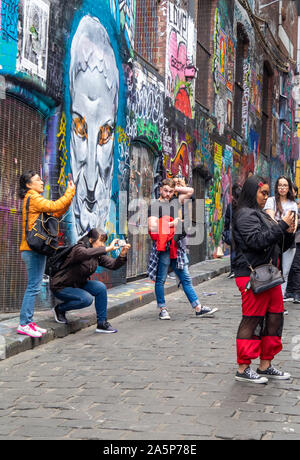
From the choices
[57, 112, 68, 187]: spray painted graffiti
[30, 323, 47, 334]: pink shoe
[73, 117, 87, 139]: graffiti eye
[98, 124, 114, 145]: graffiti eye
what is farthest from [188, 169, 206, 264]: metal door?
[30, 323, 47, 334]: pink shoe

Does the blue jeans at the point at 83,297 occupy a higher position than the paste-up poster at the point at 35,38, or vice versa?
the paste-up poster at the point at 35,38

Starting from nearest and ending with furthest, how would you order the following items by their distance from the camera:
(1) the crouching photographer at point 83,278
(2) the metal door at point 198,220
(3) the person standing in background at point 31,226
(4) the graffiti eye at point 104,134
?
(3) the person standing in background at point 31,226
(1) the crouching photographer at point 83,278
(4) the graffiti eye at point 104,134
(2) the metal door at point 198,220

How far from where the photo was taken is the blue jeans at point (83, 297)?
23.3ft

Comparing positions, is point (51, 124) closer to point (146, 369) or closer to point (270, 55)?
point (146, 369)

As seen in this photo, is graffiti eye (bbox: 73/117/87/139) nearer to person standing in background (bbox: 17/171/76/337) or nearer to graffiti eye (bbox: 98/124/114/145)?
graffiti eye (bbox: 98/124/114/145)

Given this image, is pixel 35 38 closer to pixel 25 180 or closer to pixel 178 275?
pixel 25 180

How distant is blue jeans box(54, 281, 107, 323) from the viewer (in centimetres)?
709

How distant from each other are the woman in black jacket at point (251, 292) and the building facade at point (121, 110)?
346 cm

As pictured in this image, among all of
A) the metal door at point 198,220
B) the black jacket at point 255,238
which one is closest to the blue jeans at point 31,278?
the black jacket at point 255,238

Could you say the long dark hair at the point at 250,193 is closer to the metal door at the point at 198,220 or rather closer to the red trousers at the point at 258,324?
the red trousers at the point at 258,324

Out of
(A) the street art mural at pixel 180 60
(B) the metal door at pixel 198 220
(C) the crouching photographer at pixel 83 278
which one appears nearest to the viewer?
(C) the crouching photographer at pixel 83 278

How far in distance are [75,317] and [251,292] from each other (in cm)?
321

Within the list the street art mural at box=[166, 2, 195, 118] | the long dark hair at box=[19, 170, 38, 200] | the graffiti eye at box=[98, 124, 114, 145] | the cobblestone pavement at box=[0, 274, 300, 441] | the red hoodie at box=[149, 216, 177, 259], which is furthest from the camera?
the street art mural at box=[166, 2, 195, 118]
